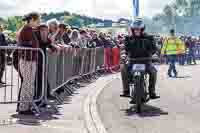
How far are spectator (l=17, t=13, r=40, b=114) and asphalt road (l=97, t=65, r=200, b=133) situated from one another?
1438 mm

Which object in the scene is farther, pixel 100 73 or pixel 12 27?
pixel 12 27

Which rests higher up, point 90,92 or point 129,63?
point 129,63

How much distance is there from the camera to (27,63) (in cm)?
1124

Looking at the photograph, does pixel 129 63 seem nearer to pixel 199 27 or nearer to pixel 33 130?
pixel 33 130

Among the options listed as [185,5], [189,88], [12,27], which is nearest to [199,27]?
[185,5]

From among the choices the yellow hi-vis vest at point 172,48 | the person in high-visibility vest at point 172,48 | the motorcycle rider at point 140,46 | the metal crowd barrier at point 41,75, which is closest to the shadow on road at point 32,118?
the metal crowd barrier at point 41,75

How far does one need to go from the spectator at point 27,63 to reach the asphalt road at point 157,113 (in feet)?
4.72

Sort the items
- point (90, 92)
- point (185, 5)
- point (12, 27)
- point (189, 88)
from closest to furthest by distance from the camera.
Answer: point (90, 92), point (189, 88), point (12, 27), point (185, 5)

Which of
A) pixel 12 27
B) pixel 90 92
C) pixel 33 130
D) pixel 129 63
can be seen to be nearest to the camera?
pixel 33 130

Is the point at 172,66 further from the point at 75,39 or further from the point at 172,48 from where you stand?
the point at 75,39

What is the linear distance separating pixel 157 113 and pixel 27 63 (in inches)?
109

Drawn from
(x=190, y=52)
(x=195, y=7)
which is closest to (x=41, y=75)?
(x=190, y=52)

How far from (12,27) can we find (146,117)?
70283 millimetres

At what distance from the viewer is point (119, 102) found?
13.9 metres
